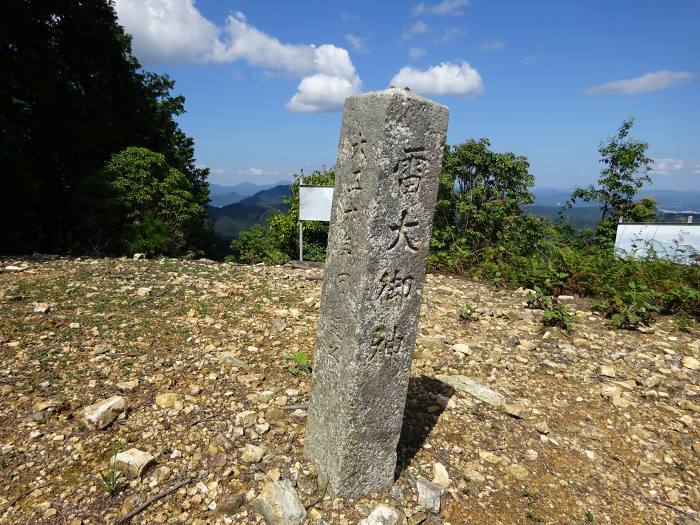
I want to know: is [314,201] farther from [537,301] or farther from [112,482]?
[112,482]

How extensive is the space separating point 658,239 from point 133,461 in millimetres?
11856

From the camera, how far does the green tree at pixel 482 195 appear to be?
11.8 m

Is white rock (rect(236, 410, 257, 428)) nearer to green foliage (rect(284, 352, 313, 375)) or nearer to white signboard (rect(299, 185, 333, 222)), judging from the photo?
green foliage (rect(284, 352, 313, 375))

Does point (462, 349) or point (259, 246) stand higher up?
point (462, 349)

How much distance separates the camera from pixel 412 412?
3537 mm

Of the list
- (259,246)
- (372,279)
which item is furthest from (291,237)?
(372,279)

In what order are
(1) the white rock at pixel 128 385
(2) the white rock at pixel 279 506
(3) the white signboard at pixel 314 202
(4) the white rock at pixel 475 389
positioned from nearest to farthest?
(2) the white rock at pixel 279 506, (1) the white rock at pixel 128 385, (4) the white rock at pixel 475 389, (3) the white signboard at pixel 314 202

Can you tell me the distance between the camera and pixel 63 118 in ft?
43.4

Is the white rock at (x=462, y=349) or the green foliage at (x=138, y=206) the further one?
A: the green foliage at (x=138, y=206)

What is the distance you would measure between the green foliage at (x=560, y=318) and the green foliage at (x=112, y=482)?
546 cm

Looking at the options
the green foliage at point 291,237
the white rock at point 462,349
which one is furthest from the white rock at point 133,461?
A: the green foliage at point 291,237

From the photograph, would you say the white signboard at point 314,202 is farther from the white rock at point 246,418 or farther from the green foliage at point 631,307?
the white rock at point 246,418

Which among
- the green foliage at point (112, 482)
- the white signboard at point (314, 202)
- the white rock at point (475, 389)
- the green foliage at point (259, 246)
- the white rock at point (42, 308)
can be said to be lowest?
the green foliage at point (259, 246)

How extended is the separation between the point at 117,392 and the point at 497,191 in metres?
11.4
